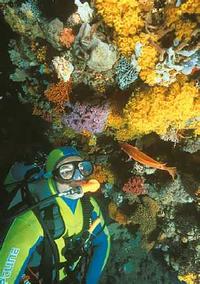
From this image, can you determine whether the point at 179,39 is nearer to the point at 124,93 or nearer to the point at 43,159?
the point at 124,93

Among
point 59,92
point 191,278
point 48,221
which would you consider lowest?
point 191,278

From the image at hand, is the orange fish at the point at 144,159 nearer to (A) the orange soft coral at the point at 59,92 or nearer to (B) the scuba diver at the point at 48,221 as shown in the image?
(B) the scuba diver at the point at 48,221

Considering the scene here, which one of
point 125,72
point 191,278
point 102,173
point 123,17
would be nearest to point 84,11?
point 123,17

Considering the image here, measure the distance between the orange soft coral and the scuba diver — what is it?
3.32 feet

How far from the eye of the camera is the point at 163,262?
20.8ft

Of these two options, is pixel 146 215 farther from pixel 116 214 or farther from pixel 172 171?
pixel 172 171

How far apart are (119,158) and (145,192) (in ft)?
2.38

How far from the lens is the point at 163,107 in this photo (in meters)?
4.05

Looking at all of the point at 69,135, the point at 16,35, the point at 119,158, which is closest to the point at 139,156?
the point at 119,158

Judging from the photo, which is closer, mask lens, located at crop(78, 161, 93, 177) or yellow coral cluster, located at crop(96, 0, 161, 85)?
yellow coral cluster, located at crop(96, 0, 161, 85)

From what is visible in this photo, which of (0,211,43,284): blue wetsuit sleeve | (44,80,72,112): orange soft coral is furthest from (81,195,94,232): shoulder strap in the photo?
(44,80,72,112): orange soft coral

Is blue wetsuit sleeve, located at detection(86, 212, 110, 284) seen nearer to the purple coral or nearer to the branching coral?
the purple coral

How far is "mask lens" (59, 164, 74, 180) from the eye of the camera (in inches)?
150

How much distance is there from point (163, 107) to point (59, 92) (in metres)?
1.57
